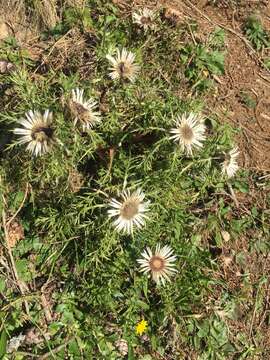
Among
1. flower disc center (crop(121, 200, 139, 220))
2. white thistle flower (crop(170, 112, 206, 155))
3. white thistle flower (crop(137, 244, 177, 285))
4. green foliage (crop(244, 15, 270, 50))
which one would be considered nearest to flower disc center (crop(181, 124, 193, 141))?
white thistle flower (crop(170, 112, 206, 155))

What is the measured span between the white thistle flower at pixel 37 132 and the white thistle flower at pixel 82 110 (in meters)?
0.12

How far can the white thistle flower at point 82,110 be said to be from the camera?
258 cm

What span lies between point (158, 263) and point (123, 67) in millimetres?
937

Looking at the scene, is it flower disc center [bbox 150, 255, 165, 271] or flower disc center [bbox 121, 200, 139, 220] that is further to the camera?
flower disc center [bbox 150, 255, 165, 271]

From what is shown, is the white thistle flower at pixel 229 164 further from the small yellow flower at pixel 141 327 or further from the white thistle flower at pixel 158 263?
the small yellow flower at pixel 141 327

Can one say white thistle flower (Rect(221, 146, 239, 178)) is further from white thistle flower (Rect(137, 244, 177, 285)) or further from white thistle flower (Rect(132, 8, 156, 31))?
white thistle flower (Rect(132, 8, 156, 31))

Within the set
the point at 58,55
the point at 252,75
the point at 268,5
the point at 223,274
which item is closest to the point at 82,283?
the point at 223,274

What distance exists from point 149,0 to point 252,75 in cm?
80

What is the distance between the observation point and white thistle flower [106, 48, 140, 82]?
2836 mm

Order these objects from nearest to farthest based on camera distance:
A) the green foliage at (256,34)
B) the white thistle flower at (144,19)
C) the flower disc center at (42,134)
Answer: the flower disc center at (42,134)
the white thistle flower at (144,19)
the green foliage at (256,34)

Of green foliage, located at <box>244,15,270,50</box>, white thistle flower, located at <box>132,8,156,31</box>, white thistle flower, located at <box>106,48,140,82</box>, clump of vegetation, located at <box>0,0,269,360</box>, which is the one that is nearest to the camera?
clump of vegetation, located at <box>0,0,269,360</box>

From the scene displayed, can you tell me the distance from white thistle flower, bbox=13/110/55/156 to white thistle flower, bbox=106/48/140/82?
475 mm

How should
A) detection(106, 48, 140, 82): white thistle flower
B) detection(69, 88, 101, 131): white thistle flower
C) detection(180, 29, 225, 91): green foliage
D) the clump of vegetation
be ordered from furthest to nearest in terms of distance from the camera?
detection(180, 29, 225, 91): green foliage, detection(106, 48, 140, 82): white thistle flower, the clump of vegetation, detection(69, 88, 101, 131): white thistle flower

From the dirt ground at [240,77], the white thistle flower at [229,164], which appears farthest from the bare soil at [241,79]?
the white thistle flower at [229,164]
